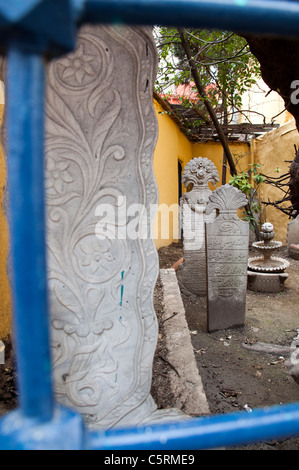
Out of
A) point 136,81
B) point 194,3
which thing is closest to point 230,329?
point 136,81

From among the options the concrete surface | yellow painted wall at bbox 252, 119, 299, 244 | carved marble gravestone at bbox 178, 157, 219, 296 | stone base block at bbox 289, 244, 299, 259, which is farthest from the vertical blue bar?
yellow painted wall at bbox 252, 119, 299, 244

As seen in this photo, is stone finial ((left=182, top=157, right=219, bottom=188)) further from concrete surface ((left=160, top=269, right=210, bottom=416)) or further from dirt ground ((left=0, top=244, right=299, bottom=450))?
concrete surface ((left=160, top=269, right=210, bottom=416))

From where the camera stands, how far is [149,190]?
130 centimetres

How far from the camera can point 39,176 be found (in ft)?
1.09

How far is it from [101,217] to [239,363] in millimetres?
2154

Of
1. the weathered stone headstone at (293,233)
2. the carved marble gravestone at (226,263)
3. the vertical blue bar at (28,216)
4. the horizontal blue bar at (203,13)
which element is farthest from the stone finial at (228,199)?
the weathered stone headstone at (293,233)

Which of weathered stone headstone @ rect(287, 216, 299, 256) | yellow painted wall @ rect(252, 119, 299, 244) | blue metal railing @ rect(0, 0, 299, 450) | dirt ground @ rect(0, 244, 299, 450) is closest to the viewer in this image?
blue metal railing @ rect(0, 0, 299, 450)

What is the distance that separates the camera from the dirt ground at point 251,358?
7.06ft

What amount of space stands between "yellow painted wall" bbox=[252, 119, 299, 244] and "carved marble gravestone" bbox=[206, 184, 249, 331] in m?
4.85

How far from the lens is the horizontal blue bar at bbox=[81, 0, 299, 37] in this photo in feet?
1.14

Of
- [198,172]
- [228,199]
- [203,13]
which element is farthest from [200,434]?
[198,172]

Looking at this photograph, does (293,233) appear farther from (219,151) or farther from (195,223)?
(219,151)

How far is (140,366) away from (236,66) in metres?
6.22

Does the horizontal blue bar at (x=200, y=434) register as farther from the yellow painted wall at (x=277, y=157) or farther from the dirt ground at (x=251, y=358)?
the yellow painted wall at (x=277, y=157)
